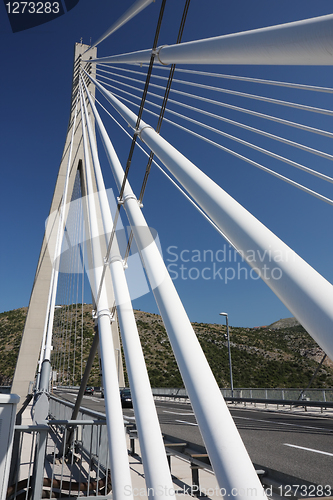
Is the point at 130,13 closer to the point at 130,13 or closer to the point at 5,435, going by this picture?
the point at 130,13

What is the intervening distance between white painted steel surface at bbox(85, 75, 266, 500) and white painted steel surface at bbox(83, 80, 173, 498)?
642 mm

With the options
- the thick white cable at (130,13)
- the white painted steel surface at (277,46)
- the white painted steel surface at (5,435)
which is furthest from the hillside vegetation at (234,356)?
the white painted steel surface at (277,46)

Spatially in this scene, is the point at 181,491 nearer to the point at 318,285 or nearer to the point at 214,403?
the point at 214,403

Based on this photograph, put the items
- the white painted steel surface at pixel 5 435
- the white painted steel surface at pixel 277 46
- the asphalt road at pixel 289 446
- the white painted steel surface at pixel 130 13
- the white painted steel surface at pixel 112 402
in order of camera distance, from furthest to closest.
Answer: the asphalt road at pixel 289 446 < the white painted steel surface at pixel 130 13 < the white painted steel surface at pixel 5 435 < the white painted steel surface at pixel 112 402 < the white painted steel surface at pixel 277 46

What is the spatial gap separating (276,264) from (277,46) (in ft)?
4.18

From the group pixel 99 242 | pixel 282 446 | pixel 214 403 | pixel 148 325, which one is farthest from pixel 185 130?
pixel 148 325

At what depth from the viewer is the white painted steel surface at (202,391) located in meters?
1.91

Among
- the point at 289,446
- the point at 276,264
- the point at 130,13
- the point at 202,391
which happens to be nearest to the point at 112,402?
the point at 202,391

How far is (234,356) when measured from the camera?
2477 inches

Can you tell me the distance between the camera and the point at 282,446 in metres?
8.64

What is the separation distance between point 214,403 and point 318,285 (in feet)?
3.42

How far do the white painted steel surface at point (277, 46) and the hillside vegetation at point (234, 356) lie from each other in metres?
46.6

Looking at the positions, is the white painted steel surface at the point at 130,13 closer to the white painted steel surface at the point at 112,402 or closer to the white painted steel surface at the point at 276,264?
the white painted steel surface at the point at 276,264

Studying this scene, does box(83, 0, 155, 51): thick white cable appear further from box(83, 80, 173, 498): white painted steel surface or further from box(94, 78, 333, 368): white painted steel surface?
box(83, 80, 173, 498): white painted steel surface
